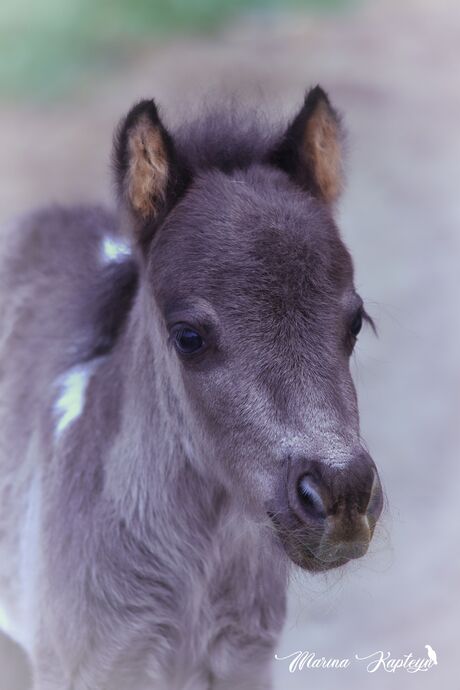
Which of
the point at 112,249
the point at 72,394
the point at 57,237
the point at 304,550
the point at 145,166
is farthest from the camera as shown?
the point at 57,237

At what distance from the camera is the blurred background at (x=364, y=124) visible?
13.9 ft

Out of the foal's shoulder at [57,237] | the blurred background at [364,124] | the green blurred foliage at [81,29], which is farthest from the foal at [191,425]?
the green blurred foliage at [81,29]

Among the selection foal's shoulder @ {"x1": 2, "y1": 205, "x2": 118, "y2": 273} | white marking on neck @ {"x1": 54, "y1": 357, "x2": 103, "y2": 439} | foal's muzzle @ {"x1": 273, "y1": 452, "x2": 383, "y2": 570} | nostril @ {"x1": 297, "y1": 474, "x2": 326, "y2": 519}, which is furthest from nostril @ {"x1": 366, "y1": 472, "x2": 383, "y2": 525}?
foal's shoulder @ {"x1": 2, "y1": 205, "x2": 118, "y2": 273}

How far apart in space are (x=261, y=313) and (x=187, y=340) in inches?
7.0

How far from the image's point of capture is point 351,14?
5598 millimetres

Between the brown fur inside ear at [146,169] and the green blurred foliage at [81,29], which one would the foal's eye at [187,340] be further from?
the green blurred foliage at [81,29]

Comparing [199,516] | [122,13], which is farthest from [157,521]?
[122,13]

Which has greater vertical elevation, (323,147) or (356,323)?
(323,147)

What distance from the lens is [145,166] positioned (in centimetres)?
192

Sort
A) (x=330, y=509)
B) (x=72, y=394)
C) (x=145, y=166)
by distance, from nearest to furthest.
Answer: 1. (x=330, y=509)
2. (x=145, y=166)
3. (x=72, y=394)

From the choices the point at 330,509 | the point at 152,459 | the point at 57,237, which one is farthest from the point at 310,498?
the point at 57,237

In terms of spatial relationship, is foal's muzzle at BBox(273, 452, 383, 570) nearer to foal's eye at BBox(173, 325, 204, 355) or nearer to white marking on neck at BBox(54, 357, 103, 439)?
foal's eye at BBox(173, 325, 204, 355)

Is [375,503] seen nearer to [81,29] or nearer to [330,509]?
[330,509]

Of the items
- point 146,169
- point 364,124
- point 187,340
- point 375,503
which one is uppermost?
point 146,169
